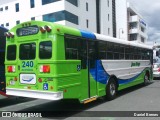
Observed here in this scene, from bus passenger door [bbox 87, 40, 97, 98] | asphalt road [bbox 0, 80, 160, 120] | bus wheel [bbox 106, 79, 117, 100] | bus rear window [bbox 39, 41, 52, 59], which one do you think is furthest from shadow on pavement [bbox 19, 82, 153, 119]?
bus rear window [bbox 39, 41, 52, 59]

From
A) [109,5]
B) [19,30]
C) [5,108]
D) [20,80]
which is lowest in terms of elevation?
[5,108]

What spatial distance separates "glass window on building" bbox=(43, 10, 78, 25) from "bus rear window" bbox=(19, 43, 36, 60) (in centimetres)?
2947

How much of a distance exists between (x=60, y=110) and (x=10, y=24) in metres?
42.4

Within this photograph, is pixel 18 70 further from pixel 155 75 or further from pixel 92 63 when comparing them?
pixel 155 75

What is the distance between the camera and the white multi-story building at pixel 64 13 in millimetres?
38562

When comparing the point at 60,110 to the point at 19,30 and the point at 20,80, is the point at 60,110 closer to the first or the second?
the point at 20,80

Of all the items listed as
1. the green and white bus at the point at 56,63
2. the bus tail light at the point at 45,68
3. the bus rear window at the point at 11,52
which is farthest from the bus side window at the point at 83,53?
the bus rear window at the point at 11,52

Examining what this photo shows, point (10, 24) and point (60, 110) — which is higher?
point (10, 24)

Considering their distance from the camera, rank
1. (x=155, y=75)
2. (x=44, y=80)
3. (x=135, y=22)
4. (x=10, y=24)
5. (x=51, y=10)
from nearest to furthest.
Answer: (x=44, y=80) < (x=155, y=75) < (x=51, y=10) < (x=10, y=24) < (x=135, y=22)

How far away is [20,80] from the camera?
27.2 ft

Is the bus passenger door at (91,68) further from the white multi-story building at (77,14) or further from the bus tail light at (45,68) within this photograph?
the white multi-story building at (77,14)

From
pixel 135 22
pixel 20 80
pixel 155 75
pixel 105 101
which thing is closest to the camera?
pixel 20 80

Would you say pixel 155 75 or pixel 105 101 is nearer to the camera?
pixel 105 101

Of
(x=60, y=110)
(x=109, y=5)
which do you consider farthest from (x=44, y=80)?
(x=109, y=5)
